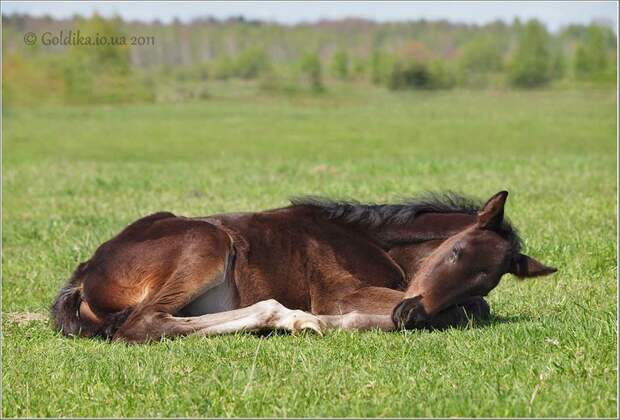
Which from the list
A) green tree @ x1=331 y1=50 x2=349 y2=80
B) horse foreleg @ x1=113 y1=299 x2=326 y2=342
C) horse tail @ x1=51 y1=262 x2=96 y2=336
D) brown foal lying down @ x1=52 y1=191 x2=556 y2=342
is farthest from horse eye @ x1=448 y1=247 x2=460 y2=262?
green tree @ x1=331 y1=50 x2=349 y2=80

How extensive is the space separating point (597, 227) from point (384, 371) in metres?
6.66

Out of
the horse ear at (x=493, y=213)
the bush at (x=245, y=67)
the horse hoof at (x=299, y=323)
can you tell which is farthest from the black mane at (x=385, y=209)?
the bush at (x=245, y=67)

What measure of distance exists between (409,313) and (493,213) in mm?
958

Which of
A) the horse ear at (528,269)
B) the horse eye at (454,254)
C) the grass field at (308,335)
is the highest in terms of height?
the horse eye at (454,254)

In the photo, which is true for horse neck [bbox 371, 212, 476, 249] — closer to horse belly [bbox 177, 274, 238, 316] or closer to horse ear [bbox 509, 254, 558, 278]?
horse ear [bbox 509, 254, 558, 278]

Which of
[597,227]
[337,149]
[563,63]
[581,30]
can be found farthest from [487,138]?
[581,30]

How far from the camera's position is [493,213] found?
23.3ft

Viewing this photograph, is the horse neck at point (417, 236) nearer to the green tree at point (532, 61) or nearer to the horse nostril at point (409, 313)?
the horse nostril at point (409, 313)

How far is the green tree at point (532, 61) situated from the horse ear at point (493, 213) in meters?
58.1

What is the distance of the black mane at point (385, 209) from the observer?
25.6ft

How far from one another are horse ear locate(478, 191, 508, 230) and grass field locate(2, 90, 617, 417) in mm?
714

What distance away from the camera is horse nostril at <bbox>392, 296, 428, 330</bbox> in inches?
269

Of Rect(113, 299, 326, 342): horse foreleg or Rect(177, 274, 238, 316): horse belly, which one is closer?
Rect(113, 299, 326, 342): horse foreleg

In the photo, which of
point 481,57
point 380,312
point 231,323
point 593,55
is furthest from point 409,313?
point 481,57
